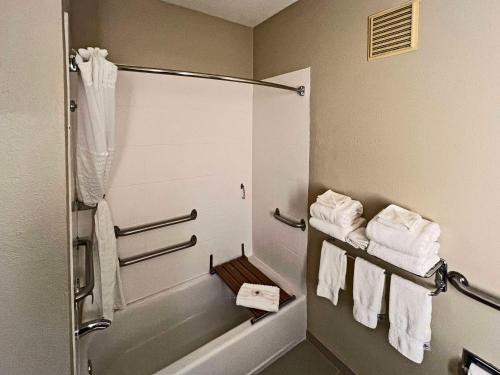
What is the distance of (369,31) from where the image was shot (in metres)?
1.26

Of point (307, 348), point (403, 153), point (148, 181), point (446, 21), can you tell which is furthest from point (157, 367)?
point (446, 21)

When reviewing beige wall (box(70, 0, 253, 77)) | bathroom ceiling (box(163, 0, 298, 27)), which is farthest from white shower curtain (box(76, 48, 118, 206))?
bathroom ceiling (box(163, 0, 298, 27))

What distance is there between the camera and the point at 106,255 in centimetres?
148

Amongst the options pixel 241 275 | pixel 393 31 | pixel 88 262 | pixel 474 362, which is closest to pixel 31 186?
pixel 88 262

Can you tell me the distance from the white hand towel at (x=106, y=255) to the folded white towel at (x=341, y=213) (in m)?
1.17

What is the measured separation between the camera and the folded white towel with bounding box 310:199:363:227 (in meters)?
1.25

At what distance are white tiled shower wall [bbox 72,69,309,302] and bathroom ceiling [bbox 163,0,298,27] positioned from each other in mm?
457

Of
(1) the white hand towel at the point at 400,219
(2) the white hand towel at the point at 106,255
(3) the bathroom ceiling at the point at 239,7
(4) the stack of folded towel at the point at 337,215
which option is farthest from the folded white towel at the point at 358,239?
(3) the bathroom ceiling at the point at 239,7

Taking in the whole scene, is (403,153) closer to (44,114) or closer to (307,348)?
(44,114)

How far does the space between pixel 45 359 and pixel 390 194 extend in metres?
1.37

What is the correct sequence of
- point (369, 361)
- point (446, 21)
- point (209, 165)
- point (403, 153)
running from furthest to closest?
point (209, 165) < point (369, 361) < point (403, 153) < point (446, 21)

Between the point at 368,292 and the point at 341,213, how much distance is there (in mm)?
402

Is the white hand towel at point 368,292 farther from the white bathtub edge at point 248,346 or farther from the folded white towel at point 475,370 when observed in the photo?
the white bathtub edge at point 248,346

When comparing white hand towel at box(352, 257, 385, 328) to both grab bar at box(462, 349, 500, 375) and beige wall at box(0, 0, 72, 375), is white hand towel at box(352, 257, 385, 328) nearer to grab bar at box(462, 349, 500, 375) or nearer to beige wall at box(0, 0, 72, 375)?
grab bar at box(462, 349, 500, 375)
